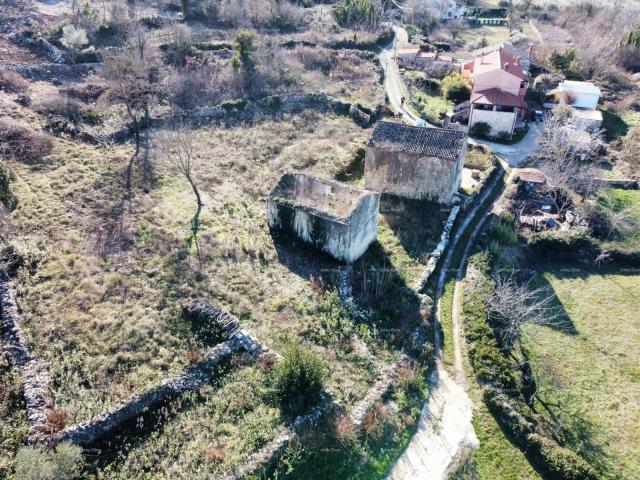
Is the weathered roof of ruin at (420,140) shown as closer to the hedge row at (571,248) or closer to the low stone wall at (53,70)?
the hedge row at (571,248)

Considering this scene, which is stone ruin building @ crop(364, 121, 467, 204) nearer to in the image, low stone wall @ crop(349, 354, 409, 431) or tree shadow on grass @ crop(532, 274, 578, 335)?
tree shadow on grass @ crop(532, 274, 578, 335)

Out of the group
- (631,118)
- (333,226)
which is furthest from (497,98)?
(333,226)

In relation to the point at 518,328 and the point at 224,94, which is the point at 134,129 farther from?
the point at 518,328

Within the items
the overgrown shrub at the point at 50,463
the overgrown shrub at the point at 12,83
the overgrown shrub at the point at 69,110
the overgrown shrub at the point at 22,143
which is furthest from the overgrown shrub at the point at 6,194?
the overgrown shrub at the point at 12,83

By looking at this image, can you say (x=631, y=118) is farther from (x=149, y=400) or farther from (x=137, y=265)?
(x=149, y=400)

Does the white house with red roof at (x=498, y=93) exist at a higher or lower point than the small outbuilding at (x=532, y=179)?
higher

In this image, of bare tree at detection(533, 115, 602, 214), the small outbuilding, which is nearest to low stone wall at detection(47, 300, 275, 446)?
bare tree at detection(533, 115, 602, 214)
